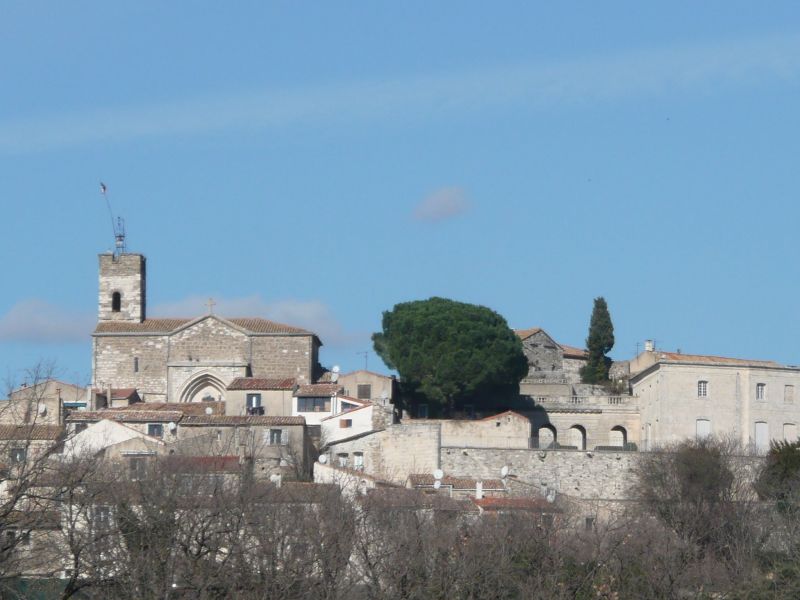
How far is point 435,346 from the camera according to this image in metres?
73.9

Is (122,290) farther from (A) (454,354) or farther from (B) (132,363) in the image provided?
(A) (454,354)

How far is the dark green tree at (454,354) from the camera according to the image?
73.6 metres

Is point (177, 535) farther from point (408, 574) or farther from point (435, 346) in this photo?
point (435, 346)

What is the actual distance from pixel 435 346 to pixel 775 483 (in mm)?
14080

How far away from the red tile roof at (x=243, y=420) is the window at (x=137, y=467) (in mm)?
4969

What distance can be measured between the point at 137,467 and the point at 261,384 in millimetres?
12732

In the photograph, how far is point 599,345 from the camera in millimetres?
84875

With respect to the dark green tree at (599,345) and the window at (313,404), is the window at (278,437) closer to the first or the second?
the window at (313,404)

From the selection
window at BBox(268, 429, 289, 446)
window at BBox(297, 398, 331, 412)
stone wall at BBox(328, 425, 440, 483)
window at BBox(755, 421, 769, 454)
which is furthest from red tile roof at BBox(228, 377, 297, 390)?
window at BBox(755, 421, 769, 454)

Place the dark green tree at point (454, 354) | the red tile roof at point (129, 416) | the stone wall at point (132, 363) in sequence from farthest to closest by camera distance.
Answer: the stone wall at point (132, 363) < the dark green tree at point (454, 354) < the red tile roof at point (129, 416)

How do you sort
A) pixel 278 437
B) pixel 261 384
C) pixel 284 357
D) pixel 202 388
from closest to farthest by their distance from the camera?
pixel 278 437, pixel 261 384, pixel 284 357, pixel 202 388

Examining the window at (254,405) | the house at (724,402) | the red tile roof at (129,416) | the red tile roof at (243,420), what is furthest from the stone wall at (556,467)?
the red tile roof at (129,416)

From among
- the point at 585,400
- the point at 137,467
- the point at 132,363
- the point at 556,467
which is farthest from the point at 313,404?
the point at 137,467

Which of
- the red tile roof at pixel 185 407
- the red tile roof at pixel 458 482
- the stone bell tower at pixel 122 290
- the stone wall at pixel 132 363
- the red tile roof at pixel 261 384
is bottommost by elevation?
the red tile roof at pixel 458 482
